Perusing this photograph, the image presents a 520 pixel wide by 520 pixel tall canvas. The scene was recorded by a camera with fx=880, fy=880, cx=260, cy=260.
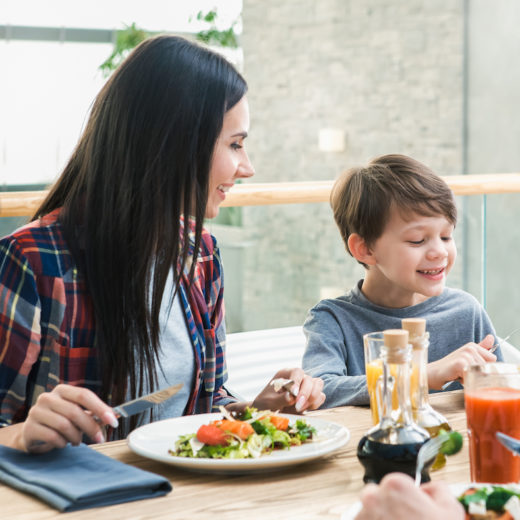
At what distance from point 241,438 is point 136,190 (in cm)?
54

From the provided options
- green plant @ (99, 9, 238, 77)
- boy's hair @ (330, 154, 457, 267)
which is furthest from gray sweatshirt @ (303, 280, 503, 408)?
green plant @ (99, 9, 238, 77)

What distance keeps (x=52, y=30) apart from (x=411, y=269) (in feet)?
22.2

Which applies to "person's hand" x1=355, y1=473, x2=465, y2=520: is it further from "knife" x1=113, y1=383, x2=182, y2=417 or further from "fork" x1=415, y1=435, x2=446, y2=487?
"knife" x1=113, y1=383, x2=182, y2=417

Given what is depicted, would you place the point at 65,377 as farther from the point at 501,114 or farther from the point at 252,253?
the point at 501,114

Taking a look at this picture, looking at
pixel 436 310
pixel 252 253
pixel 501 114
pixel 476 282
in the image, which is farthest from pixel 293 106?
pixel 436 310

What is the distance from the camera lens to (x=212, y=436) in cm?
114

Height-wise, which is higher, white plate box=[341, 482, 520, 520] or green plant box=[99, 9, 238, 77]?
green plant box=[99, 9, 238, 77]

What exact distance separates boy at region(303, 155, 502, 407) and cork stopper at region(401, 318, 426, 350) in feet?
2.12

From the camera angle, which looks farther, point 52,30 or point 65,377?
point 52,30

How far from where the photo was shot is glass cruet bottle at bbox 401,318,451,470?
1117 millimetres

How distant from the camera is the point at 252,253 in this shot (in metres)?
Answer: 4.59

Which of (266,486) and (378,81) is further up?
(378,81)

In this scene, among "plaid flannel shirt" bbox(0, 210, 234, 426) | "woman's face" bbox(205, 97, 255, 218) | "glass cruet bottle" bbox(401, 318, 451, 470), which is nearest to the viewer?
"glass cruet bottle" bbox(401, 318, 451, 470)

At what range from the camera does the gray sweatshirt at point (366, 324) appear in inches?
72.7
